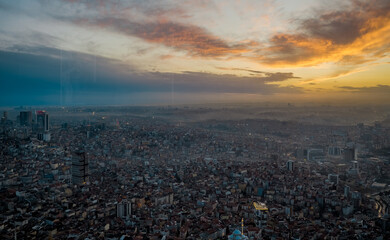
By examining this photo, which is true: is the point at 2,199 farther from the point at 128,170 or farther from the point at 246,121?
the point at 246,121

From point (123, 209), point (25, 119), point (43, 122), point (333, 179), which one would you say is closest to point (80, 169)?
point (123, 209)

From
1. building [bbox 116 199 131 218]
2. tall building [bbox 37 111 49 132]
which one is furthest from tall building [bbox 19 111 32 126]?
building [bbox 116 199 131 218]

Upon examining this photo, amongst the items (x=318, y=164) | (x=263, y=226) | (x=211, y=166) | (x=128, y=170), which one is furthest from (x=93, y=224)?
(x=318, y=164)

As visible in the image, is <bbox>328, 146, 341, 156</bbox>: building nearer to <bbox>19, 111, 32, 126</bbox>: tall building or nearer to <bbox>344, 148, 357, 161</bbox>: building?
<bbox>344, 148, 357, 161</bbox>: building

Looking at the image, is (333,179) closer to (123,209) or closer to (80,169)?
(123,209)

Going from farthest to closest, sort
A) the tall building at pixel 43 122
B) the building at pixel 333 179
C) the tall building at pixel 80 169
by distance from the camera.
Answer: the tall building at pixel 43 122, the building at pixel 333 179, the tall building at pixel 80 169

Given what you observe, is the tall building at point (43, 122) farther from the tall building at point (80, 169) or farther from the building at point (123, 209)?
the building at point (123, 209)

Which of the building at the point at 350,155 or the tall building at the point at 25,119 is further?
the tall building at the point at 25,119

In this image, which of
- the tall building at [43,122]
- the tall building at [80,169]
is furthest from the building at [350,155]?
the tall building at [43,122]
